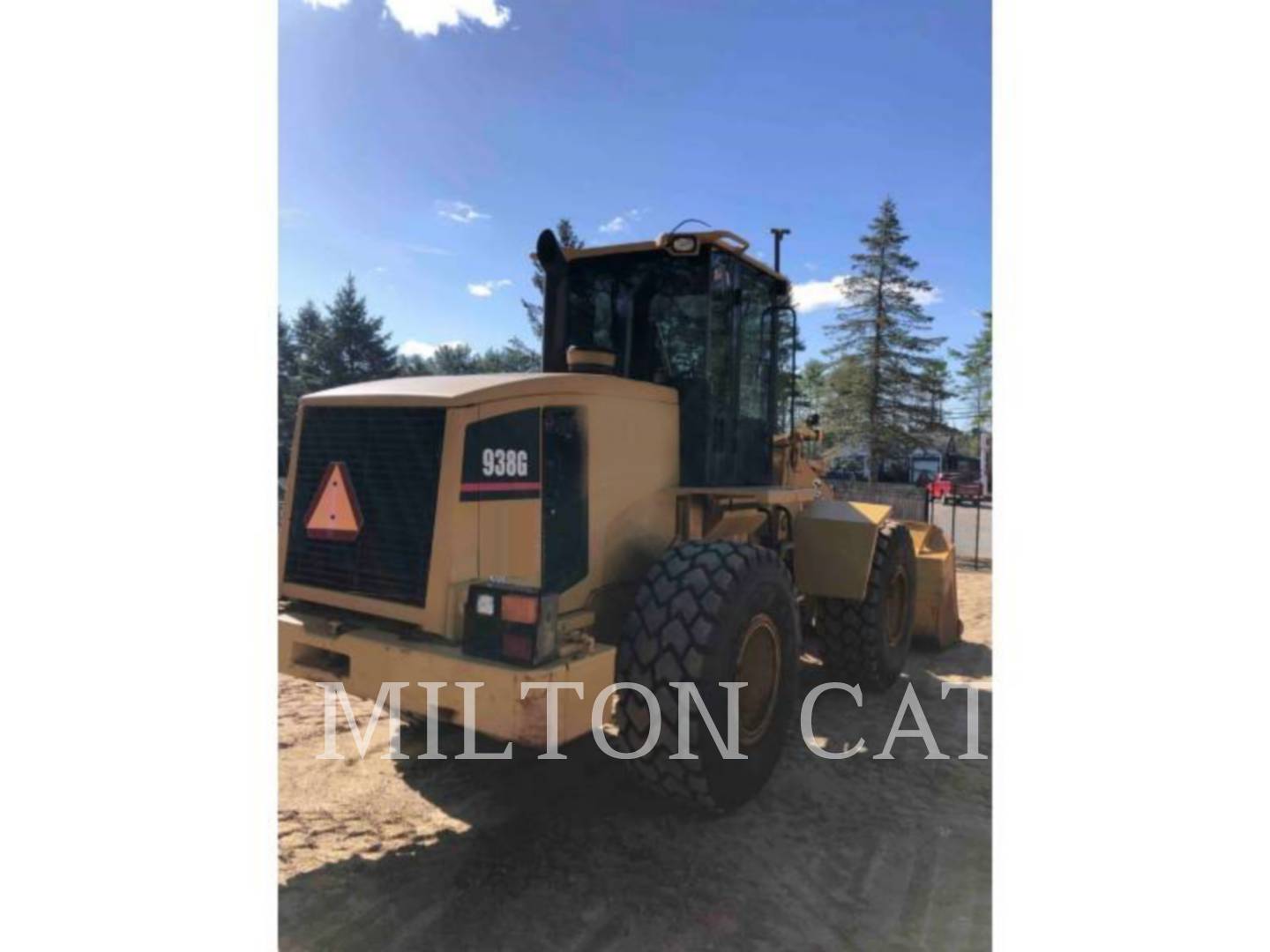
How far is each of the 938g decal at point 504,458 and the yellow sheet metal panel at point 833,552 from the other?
87.6 inches

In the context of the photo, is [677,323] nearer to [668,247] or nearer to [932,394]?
[668,247]

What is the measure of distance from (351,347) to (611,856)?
4068 mm

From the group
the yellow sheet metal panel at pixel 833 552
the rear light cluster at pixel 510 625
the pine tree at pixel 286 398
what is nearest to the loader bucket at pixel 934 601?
Result: the yellow sheet metal panel at pixel 833 552

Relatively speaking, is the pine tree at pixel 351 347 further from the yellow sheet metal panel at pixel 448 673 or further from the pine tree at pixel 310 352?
the yellow sheet metal panel at pixel 448 673

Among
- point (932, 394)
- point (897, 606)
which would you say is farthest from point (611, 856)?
point (932, 394)

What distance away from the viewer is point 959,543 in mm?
12625

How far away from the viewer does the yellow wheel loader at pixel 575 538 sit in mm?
2645

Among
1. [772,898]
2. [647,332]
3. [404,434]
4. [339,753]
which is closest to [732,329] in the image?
[647,332]

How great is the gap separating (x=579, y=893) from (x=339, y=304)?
285cm

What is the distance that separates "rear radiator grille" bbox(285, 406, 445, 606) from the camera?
2.71 m

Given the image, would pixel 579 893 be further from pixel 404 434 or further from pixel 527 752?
pixel 404 434

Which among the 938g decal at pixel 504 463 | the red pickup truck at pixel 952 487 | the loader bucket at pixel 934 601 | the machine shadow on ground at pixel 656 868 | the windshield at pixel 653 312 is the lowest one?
the machine shadow on ground at pixel 656 868

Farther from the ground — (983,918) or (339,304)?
(339,304)

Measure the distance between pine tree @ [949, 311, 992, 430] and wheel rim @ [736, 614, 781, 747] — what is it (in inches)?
48.4
